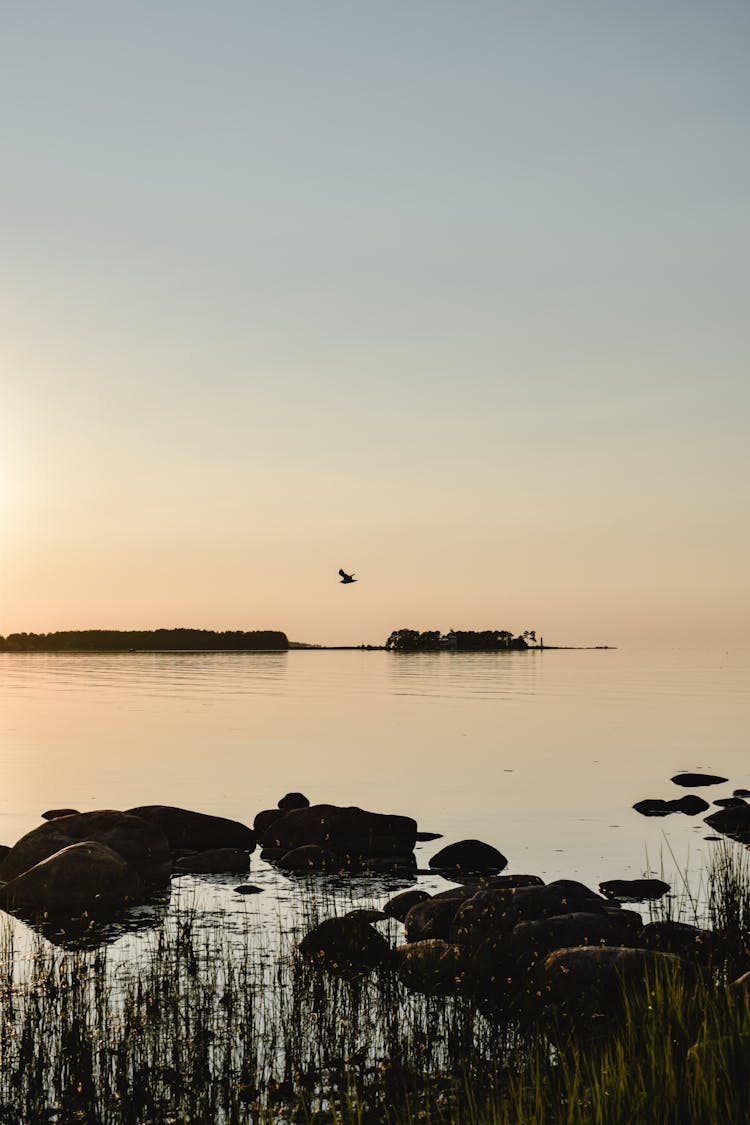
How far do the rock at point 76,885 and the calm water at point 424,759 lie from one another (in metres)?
4.16

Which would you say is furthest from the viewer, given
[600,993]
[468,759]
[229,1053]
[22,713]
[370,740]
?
[22,713]

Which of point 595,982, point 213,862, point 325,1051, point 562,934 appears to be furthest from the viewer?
point 213,862

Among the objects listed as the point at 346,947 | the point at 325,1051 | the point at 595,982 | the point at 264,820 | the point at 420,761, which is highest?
the point at 595,982

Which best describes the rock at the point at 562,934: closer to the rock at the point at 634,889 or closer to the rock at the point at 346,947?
the rock at the point at 346,947

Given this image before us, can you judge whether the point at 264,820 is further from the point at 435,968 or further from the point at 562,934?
the point at 562,934

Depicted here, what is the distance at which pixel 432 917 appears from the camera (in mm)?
15469

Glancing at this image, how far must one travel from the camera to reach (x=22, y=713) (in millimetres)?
65562

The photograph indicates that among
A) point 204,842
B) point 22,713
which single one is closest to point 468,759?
point 204,842

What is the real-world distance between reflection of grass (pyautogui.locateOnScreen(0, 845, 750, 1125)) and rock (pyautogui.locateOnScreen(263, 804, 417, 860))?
28.4 feet

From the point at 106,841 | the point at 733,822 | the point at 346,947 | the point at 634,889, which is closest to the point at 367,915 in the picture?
the point at 346,947

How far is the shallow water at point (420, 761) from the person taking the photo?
82.9 ft

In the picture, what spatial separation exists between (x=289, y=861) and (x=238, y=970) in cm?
810

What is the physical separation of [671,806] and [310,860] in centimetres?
1343

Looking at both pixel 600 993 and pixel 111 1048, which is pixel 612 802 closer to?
pixel 600 993
